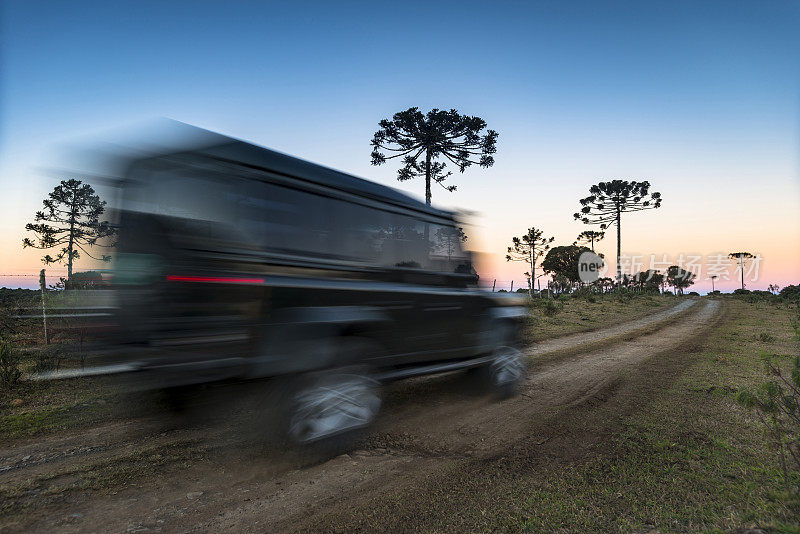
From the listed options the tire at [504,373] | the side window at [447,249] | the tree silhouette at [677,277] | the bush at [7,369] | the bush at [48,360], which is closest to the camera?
the side window at [447,249]

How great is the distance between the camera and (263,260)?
3.14 m

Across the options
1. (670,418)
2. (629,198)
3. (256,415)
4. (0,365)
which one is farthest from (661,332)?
(629,198)

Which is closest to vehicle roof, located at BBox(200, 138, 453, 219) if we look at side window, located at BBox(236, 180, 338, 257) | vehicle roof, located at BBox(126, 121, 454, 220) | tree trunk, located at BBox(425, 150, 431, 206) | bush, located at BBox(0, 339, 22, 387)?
vehicle roof, located at BBox(126, 121, 454, 220)

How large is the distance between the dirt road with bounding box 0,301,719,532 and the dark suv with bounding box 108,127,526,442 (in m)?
0.47

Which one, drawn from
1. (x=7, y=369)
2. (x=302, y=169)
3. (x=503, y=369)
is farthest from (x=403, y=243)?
(x=7, y=369)

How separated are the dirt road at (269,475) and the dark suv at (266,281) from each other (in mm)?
472

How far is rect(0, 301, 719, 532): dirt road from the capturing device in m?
2.58

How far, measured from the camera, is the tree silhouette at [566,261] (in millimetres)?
57062

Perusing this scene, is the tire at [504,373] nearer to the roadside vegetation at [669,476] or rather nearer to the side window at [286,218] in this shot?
the roadside vegetation at [669,476]

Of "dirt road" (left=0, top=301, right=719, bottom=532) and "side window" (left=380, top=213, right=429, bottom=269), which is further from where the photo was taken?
"side window" (left=380, top=213, right=429, bottom=269)

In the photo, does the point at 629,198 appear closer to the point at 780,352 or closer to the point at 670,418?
the point at 780,352

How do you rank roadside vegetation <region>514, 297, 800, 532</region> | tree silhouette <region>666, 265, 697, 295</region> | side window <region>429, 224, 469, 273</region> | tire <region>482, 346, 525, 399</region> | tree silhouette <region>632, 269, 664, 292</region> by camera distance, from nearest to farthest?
roadside vegetation <region>514, 297, 800, 532</region>, side window <region>429, 224, 469, 273</region>, tire <region>482, 346, 525, 399</region>, tree silhouette <region>632, 269, 664, 292</region>, tree silhouette <region>666, 265, 697, 295</region>

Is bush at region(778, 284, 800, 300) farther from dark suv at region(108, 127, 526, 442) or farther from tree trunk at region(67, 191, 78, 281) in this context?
tree trunk at region(67, 191, 78, 281)

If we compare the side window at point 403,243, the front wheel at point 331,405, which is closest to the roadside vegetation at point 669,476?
the front wheel at point 331,405
